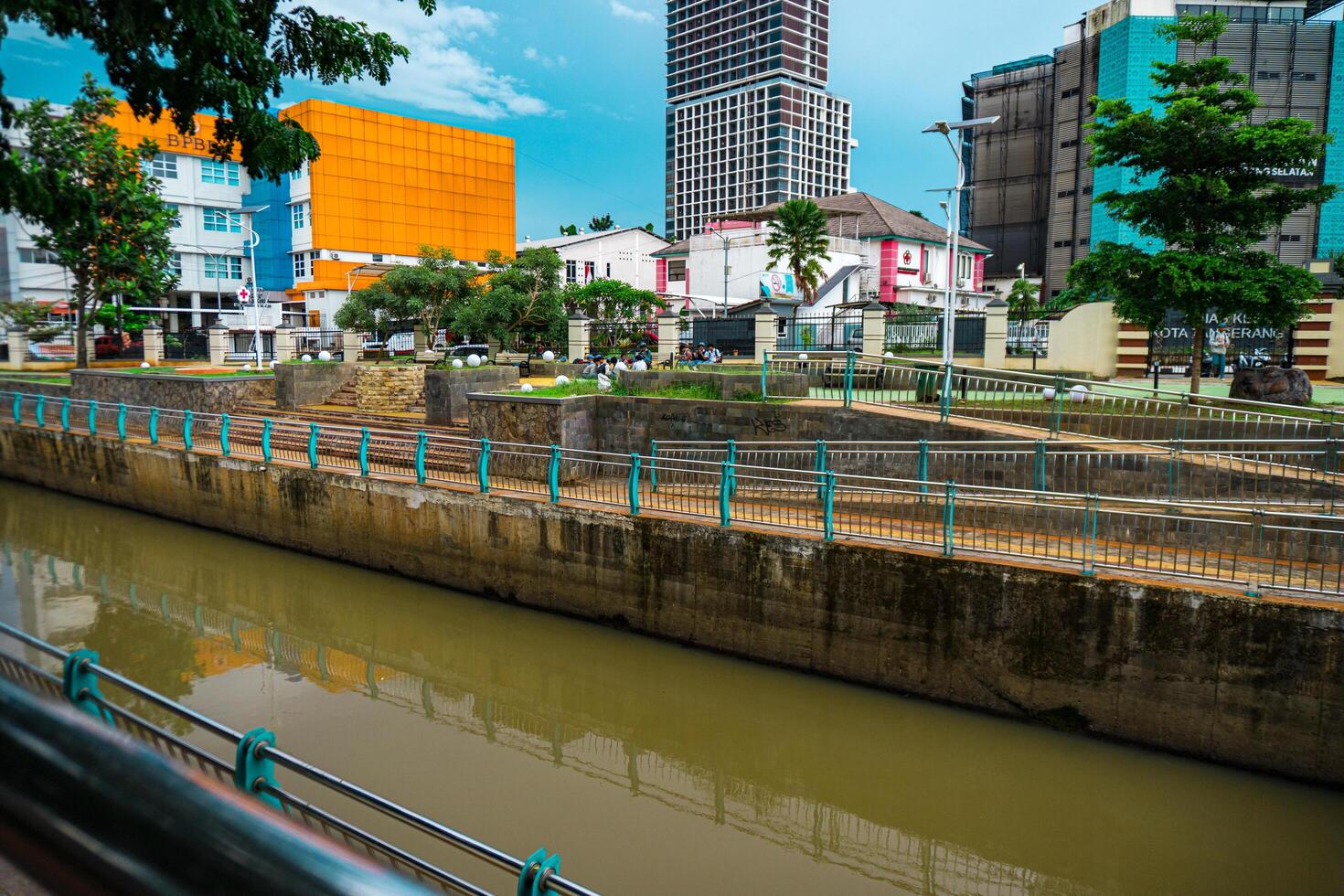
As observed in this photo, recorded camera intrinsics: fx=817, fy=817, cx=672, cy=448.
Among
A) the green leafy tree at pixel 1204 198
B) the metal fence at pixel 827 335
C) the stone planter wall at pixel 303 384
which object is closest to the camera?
the green leafy tree at pixel 1204 198

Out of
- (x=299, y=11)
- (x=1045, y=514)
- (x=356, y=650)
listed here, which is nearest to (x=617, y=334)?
(x=356, y=650)

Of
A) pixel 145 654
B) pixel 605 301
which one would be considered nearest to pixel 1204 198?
pixel 145 654

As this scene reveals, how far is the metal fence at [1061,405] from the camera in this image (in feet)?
38.8

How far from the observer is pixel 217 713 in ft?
31.3

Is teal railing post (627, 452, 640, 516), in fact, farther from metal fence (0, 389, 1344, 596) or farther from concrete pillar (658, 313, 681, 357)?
concrete pillar (658, 313, 681, 357)

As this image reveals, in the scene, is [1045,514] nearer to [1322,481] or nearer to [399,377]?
[1322,481]

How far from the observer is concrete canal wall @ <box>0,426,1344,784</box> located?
25.7 ft

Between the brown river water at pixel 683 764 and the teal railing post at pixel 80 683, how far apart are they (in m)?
4.48

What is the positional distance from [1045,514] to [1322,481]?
3.41 m

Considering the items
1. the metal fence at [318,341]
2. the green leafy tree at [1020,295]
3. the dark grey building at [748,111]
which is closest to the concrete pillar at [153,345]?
the metal fence at [318,341]

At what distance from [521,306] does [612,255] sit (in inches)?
1157

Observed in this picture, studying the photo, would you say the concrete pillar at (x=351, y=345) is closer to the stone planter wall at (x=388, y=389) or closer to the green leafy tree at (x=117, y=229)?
the stone planter wall at (x=388, y=389)

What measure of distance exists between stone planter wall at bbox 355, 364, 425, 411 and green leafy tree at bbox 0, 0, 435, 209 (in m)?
16.7

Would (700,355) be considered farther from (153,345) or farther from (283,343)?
(153,345)
